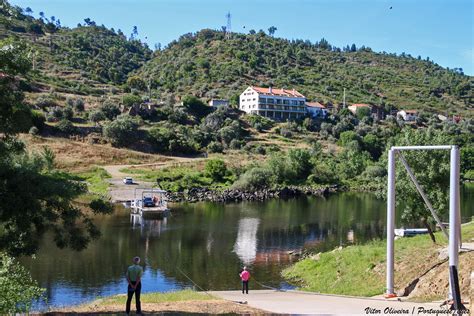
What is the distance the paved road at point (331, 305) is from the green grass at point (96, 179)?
167ft

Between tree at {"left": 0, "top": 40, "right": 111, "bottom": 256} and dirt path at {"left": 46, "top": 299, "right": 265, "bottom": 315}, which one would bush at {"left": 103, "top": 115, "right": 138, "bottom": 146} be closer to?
dirt path at {"left": 46, "top": 299, "right": 265, "bottom": 315}

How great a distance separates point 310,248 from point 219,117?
A: 78760 mm

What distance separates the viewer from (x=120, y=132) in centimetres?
9325

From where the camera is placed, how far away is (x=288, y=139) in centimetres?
11400

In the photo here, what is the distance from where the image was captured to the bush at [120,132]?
93.0m

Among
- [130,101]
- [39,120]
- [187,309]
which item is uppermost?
[130,101]

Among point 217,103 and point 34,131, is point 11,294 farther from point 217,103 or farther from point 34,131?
point 217,103

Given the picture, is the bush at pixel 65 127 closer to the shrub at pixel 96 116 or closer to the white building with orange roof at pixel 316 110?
the shrub at pixel 96 116

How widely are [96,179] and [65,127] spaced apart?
67.4 feet

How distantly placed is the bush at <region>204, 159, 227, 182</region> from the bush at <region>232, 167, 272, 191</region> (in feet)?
13.6

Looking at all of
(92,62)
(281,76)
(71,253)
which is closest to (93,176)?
(71,253)

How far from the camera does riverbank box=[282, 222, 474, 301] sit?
18719 mm

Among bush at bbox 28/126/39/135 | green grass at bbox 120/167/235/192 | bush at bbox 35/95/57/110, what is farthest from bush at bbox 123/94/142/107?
green grass at bbox 120/167/235/192

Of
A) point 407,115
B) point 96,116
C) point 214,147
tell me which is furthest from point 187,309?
point 407,115
